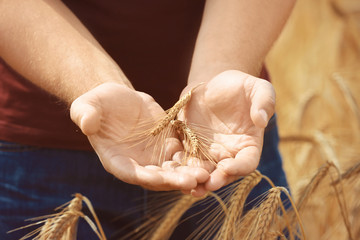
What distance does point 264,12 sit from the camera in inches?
46.5

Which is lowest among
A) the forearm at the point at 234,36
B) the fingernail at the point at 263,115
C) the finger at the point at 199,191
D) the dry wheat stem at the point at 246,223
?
the dry wheat stem at the point at 246,223

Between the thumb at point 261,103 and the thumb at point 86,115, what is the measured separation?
34cm

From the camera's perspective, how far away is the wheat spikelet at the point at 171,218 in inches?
47.5

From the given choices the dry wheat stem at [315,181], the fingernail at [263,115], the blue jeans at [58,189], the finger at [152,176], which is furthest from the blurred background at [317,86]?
the finger at [152,176]

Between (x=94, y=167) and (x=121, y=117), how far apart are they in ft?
0.99

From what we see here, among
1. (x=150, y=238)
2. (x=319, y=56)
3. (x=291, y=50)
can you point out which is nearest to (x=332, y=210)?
(x=150, y=238)

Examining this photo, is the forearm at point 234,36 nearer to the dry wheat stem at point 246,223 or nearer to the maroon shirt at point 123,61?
the maroon shirt at point 123,61

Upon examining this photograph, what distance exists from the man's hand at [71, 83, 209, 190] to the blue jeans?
29cm

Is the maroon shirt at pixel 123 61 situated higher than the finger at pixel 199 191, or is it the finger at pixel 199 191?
the maroon shirt at pixel 123 61

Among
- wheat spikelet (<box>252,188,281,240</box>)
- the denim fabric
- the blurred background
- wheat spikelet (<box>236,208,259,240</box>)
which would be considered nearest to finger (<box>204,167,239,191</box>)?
wheat spikelet (<box>252,188,281,240</box>)

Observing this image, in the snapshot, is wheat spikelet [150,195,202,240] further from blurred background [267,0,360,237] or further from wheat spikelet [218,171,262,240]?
blurred background [267,0,360,237]

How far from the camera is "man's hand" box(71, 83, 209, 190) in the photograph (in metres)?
Result: 0.85

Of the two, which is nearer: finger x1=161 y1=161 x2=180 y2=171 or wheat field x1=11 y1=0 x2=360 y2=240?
finger x1=161 y1=161 x2=180 y2=171

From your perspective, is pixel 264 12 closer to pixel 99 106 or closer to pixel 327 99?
pixel 99 106
